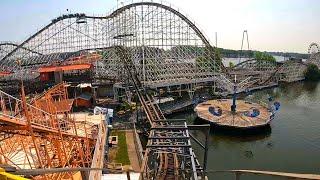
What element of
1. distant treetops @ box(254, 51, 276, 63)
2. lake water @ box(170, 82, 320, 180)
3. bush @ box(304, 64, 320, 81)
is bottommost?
lake water @ box(170, 82, 320, 180)

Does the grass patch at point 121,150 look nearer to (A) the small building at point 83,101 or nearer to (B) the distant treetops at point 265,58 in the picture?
(A) the small building at point 83,101

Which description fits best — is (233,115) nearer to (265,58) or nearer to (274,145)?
(274,145)

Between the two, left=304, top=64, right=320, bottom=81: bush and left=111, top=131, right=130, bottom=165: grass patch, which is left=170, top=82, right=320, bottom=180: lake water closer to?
left=111, top=131, right=130, bottom=165: grass patch

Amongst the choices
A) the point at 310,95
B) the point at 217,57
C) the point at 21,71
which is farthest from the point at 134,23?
the point at 310,95

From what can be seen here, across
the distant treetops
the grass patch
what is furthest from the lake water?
the distant treetops

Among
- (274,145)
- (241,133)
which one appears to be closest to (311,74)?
(241,133)

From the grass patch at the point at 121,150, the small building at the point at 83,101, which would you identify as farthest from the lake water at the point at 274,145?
the small building at the point at 83,101
